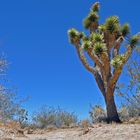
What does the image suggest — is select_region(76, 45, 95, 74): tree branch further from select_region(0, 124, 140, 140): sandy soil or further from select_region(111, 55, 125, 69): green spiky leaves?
select_region(0, 124, 140, 140): sandy soil

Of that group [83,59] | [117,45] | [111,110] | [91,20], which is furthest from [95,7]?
[111,110]

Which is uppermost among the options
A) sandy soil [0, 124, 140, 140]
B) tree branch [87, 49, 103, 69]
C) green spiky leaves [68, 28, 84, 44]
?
green spiky leaves [68, 28, 84, 44]

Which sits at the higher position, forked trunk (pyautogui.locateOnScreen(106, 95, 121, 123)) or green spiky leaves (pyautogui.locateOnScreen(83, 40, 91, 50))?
green spiky leaves (pyautogui.locateOnScreen(83, 40, 91, 50))

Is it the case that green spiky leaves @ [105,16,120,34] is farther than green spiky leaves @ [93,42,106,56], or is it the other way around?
green spiky leaves @ [105,16,120,34]

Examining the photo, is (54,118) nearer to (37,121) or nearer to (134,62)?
(37,121)

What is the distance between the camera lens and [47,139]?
564 inches

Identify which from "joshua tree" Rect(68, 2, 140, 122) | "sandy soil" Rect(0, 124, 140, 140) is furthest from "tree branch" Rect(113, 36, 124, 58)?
"sandy soil" Rect(0, 124, 140, 140)

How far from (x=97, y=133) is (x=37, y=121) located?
19175 millimetres

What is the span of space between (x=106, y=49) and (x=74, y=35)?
7.05 feet

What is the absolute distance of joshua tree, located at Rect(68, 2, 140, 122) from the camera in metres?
18.4

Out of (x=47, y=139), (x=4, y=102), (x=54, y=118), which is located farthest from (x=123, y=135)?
(x=54, y=118)

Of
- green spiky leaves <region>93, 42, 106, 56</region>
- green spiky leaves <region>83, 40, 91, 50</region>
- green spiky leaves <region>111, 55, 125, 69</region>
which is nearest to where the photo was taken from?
green spiky leaves <region>111, 55, 125, 69</region>

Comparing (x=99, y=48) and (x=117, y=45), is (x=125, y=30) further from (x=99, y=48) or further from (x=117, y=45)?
(x=99, y=48)

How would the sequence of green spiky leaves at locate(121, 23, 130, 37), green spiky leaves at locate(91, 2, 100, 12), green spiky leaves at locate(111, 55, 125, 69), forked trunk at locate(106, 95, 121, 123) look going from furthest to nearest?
green spiky leaves at locate(91, 2, 100, 12) < green spiky leaves at locate(121, 23, 130, 37) < forked trunk at locate(106, 95, 121, 123) < green spiky leaves at locate(111, 55, 125, 69)
